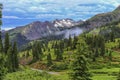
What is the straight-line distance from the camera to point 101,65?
192 metres

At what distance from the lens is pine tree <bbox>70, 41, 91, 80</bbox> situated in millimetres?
50312

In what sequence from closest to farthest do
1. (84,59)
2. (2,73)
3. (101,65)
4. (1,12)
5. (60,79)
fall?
(1,12) → (84,59) → (2,73) → (60,79) → (101,65)

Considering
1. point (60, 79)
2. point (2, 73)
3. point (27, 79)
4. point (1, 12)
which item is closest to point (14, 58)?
point (60, 79)

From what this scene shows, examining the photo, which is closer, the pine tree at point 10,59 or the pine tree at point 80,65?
the pine tree at point 80,65

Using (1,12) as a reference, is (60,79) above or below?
below

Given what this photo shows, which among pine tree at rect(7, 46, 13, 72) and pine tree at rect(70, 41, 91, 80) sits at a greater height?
pine tree at rect(70, 41, 91, 80)

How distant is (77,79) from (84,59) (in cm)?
348

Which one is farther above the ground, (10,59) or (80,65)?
(80,65)

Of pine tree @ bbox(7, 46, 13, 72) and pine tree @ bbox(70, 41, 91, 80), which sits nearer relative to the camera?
pine tree @ bbox(70, 41, 91, 80)

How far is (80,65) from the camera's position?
50406 millimetres

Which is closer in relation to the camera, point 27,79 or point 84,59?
point 84,59

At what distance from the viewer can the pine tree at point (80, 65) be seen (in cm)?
5031

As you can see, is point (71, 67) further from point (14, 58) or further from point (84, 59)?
point (14, 58)

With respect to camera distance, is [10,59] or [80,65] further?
[10,59]
